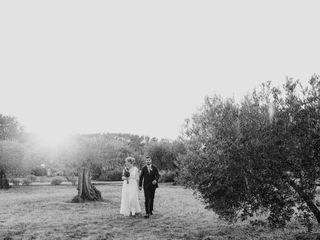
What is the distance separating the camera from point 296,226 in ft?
34.2

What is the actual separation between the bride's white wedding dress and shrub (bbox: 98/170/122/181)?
3651cm

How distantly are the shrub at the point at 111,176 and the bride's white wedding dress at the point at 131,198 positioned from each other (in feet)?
120

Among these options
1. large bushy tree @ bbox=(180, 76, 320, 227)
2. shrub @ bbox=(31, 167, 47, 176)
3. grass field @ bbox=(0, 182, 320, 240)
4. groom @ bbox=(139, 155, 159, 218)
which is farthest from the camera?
shrub @ bbox=(31, 167, 47, 176)

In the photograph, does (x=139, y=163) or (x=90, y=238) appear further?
(x=139, y=163)

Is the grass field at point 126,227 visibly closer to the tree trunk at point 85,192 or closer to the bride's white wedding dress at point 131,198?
the bride's white wedding dress at point 131,198

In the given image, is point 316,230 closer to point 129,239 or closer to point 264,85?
point 264,85

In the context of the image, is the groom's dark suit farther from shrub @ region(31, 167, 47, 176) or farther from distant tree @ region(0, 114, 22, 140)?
distant tree @ region(0, 114, 22, 140)

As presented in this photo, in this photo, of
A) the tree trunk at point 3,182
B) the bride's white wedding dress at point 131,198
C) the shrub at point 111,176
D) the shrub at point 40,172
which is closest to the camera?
the bride's white wedding dress at point 131,198

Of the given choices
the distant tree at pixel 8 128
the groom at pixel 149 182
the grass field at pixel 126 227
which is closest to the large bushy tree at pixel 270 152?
the grass field at pixel 126 227

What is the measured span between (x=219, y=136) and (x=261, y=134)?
102cm

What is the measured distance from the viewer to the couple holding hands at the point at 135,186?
1434 cm

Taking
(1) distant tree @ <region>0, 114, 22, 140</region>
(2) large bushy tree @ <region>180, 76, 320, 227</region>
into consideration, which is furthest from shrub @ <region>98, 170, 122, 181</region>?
(2) large bushy tree @ <region>180, 76, 320, 227</region>

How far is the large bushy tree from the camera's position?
8070 millimetres

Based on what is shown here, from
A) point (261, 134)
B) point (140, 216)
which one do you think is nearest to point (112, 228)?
point (140, 216)
